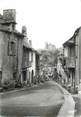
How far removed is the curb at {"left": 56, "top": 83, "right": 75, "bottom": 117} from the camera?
1.19 m

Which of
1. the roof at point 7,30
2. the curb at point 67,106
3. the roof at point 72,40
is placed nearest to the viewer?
the curb at point 67,106

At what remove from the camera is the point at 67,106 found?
131 centimetres

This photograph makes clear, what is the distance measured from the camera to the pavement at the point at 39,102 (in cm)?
123

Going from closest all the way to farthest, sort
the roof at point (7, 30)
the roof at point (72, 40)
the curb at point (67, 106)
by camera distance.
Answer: the curb at point (67, 106), the roof at point (72, 40), the roof at point (7, 30)

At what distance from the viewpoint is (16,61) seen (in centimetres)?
144

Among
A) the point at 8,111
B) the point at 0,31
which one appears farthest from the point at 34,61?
the point at 8,111

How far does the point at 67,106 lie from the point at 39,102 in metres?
0.13

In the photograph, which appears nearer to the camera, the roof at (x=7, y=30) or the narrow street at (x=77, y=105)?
the narrow street at (x=77, y=105)

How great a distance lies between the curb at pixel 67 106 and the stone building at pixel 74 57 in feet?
0.18

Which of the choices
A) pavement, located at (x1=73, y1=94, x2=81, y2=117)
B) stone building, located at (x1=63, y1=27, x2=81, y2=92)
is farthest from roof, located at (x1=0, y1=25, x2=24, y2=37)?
pavement, located at (x1=73, y1=94, x2=81, y2=117)

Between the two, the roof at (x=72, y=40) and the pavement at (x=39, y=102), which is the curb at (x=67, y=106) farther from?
the roof at (x=72, y=40)

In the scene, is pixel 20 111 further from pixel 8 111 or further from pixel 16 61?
pixel 16 61

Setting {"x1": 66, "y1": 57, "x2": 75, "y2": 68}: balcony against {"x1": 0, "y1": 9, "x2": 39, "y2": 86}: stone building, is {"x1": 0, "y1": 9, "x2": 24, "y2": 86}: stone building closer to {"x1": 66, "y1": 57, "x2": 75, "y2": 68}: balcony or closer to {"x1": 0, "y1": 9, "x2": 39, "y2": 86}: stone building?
{"x1": 0, "y1": 9, "x2": 39, "y2": 86}: stone building

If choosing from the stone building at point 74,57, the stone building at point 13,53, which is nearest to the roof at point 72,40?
the stone building at point 74,57
